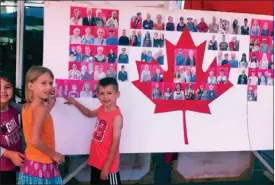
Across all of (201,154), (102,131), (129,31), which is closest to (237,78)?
(201,154)

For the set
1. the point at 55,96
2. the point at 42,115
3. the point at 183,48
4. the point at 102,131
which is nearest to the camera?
the point at 42,115

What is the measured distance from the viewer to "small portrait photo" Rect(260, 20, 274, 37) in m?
2.75

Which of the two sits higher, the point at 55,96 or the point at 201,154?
the point at 55,96

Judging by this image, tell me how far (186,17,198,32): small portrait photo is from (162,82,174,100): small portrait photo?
0.41m

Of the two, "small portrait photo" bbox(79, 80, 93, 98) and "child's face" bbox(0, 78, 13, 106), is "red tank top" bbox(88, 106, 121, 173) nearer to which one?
"small portrait photo" bbox(79, 80, 93, 98)

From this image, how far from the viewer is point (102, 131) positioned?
2264mm

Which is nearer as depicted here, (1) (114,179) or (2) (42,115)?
(2) (42,115)

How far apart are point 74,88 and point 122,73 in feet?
1.11

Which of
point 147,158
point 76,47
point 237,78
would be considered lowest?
point 147,158

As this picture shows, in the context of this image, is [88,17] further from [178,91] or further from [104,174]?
[104,174]

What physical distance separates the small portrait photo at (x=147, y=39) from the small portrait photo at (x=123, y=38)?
0.11 meters

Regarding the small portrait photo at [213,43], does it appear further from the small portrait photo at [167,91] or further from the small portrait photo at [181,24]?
the small portrait photo at [167,91]

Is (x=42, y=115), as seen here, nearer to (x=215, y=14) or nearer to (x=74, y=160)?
(x=74, y=160)

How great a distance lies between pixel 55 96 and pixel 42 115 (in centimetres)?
54
